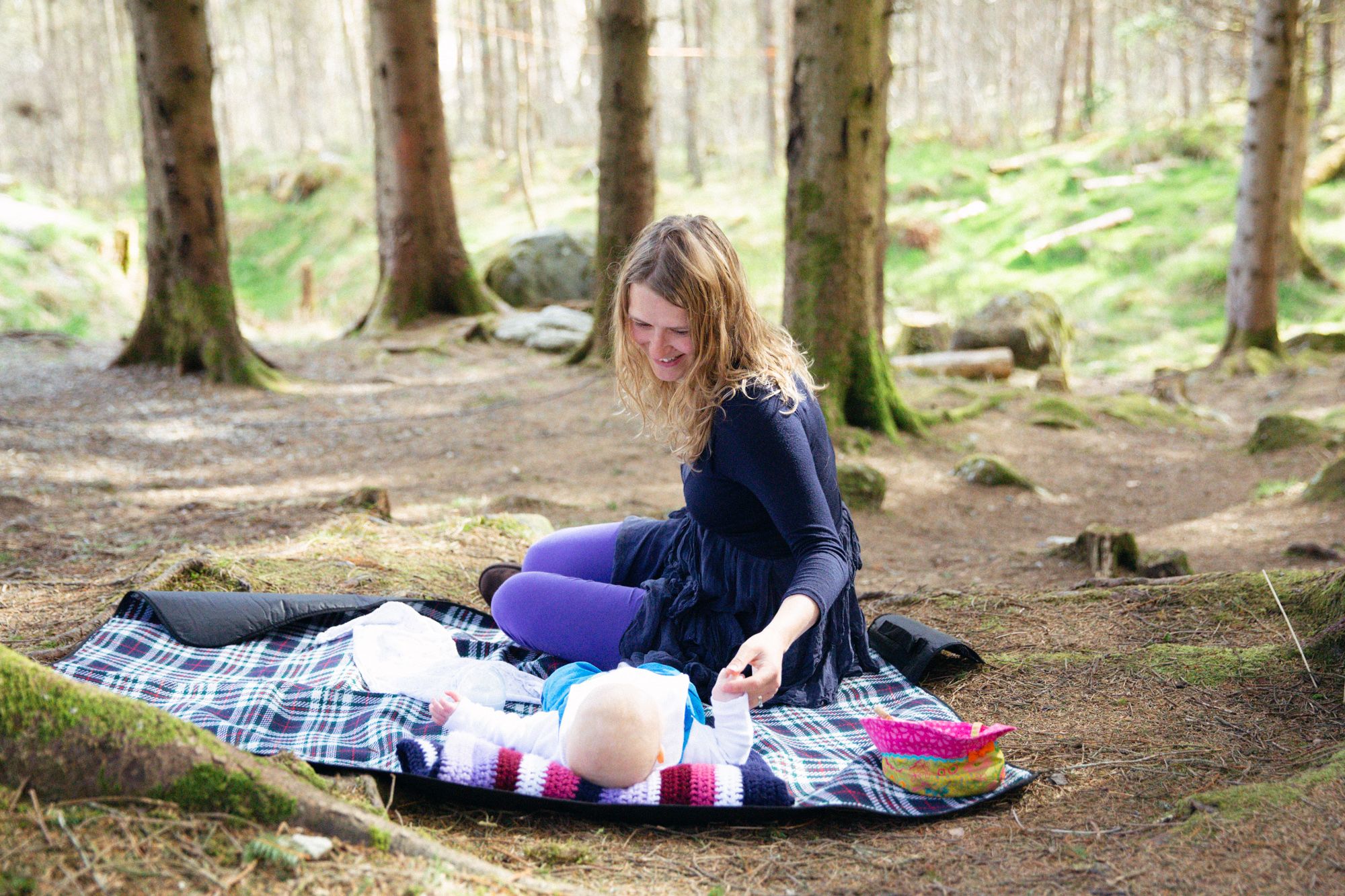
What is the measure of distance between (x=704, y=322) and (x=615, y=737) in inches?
40.7

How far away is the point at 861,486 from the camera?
595 cm

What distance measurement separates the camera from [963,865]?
6.66ft

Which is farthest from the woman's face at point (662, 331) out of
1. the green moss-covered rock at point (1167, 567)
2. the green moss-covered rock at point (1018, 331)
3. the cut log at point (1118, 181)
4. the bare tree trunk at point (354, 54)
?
the bare tree trunk at point (354, 54)

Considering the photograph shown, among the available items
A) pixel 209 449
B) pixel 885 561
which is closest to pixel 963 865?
pixel 885 561

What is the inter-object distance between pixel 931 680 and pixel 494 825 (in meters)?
1.47

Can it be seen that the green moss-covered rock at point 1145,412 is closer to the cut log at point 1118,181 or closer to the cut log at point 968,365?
the cut log at point 968,365

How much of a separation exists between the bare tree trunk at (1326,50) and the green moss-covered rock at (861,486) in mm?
10022

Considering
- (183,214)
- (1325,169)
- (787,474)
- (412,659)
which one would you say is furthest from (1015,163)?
(412,659)

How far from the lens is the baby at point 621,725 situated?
224 cm

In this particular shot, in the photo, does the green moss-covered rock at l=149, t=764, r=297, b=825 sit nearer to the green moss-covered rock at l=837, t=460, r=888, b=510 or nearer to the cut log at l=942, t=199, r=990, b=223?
the green moss-covered rock at l=837, t=460, r=888, b=510

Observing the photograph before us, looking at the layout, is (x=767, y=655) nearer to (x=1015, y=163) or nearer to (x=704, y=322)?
(x=704, y=322)

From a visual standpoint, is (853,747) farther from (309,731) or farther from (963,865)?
(309,731)

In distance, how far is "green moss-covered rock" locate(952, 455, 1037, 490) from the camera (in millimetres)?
6754

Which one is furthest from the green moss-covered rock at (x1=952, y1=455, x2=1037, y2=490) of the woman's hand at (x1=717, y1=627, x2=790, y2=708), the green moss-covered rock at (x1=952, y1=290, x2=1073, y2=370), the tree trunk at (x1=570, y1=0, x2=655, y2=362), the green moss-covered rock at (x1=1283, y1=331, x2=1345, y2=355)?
the green moss-covered rock at (x1=1283, y1=331, x2=1345, y2=355)
